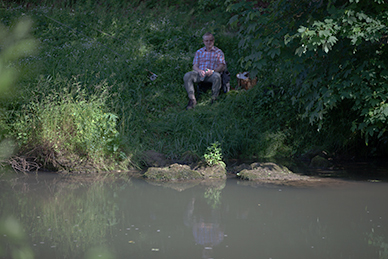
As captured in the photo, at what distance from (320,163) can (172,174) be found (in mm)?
2569

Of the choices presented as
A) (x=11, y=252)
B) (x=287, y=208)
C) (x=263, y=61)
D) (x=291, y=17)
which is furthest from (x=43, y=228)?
(x=291, y=17)

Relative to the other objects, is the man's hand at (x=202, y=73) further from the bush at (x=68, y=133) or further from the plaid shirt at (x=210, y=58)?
the bush at (x=68, y=133)

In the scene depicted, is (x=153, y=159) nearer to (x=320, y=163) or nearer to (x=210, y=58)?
(x=320, y=163)

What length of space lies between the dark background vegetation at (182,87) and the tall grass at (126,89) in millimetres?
26

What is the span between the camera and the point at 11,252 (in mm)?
3180

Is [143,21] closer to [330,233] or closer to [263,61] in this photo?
[263,61]

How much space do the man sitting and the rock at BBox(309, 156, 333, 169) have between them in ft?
9.05

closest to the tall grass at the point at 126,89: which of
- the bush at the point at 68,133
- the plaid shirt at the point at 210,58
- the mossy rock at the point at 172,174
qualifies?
the bush at the point at 68,133

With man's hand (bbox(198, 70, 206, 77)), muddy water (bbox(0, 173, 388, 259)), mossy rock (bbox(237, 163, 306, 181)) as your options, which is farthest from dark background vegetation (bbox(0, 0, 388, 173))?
muddy water (bbox(0, 173, 388, 259))

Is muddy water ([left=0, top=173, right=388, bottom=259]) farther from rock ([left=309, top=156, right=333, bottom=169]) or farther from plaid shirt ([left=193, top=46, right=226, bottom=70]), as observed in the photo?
plaid shirt ([left=193, top=46, right=226, bottom=70])

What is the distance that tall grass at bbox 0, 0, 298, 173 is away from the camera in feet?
21.7

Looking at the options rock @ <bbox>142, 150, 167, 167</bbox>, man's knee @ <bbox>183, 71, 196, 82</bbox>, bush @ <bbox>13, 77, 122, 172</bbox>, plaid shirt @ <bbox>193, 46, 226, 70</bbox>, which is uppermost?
plaid shirt @ <bbox>193, 46, 226, 70</bbox>

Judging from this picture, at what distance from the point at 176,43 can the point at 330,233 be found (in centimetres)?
832

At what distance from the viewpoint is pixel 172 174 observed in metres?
6.00
